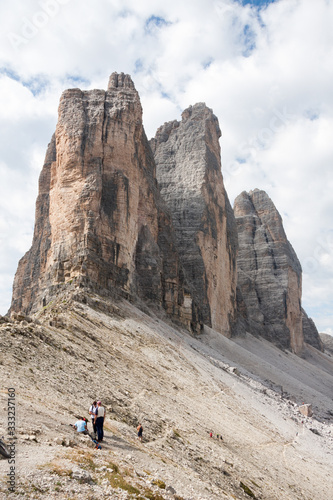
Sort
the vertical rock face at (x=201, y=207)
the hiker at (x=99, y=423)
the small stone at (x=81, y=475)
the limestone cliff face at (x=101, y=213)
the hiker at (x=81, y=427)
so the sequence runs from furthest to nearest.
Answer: the vertical rock face at (x=201, y=207), the limestone cliff face at (x=101, y=213), the hiker at (x=99, y=423), the hiker at (x=81, y=427), the small stone at (x=81, y=475)

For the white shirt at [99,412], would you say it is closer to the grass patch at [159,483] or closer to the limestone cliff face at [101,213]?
the grass patch at [159,483]

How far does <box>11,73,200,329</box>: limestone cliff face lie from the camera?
135 ft

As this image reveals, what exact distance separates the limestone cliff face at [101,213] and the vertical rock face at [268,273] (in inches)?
1638

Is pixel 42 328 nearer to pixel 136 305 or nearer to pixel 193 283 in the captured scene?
pixel 136 305

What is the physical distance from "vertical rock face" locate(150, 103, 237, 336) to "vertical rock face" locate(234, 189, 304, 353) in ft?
50.7

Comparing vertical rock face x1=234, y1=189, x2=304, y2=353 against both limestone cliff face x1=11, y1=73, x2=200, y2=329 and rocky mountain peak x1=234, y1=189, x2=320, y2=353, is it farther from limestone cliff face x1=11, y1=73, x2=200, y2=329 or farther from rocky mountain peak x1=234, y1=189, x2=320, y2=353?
limestone cliff face x1=11, y1=73, x2=200, y2=329

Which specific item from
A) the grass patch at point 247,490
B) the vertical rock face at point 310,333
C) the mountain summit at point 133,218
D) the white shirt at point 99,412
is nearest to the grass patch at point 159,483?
the white shirt at point 99,412

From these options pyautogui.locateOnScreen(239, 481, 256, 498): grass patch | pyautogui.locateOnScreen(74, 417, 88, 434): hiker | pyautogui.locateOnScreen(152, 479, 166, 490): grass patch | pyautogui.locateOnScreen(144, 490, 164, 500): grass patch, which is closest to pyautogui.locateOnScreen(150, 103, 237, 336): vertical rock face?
pyautogui.locateOnScreen(239, 481, 256, 498): grass patch

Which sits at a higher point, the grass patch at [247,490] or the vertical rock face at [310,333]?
the vertical rock face at [310,333]

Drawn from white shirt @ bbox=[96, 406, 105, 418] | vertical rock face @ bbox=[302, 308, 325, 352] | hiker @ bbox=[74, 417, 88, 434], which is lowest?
hiker @ bbox=[74, 417, 88, 434]

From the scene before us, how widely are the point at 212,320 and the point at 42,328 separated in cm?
4597

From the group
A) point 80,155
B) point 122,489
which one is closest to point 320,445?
point 122,489

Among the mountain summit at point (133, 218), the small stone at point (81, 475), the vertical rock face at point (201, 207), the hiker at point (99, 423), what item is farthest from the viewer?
the vertical rock face at point (201, 207)

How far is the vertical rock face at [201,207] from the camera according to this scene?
69.4m
